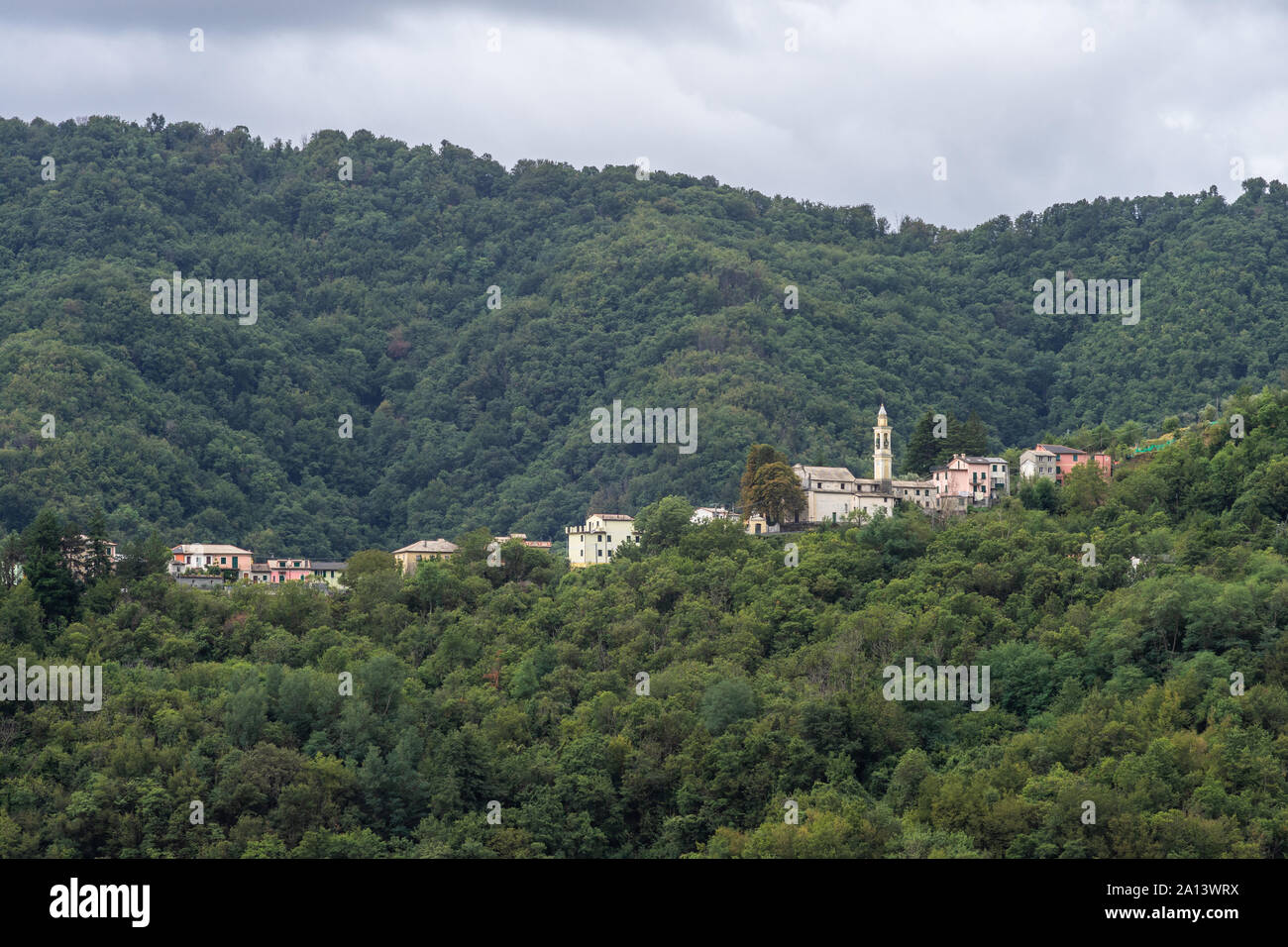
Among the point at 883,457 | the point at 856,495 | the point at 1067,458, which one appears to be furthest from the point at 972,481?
the point at 856,495

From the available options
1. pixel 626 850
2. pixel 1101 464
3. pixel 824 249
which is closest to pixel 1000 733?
pixel 626 850

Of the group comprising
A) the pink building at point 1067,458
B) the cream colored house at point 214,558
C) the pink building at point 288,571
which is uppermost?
the pink building at point 1067,458

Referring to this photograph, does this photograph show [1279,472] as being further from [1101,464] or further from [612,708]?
[612,708]

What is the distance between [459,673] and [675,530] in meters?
11.9

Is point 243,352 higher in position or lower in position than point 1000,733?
higher

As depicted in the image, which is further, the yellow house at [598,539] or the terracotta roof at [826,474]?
the yellow house at [598,539]

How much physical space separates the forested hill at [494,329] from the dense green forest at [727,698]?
91.4 ft

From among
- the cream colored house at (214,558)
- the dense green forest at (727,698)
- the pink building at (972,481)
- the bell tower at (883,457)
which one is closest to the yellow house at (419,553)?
the cream colored house at (214,558)

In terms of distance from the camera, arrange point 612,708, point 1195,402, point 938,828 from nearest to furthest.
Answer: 1. point 938,828
2. point 612,708
3. point 1195,402

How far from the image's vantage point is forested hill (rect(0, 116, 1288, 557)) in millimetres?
107062

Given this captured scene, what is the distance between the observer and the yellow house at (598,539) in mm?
81375

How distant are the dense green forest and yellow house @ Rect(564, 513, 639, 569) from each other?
4.71 m

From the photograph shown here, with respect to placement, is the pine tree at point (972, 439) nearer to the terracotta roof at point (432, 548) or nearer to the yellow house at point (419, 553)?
the yellow house at point (419, 553)

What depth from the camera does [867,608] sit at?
225 feet
